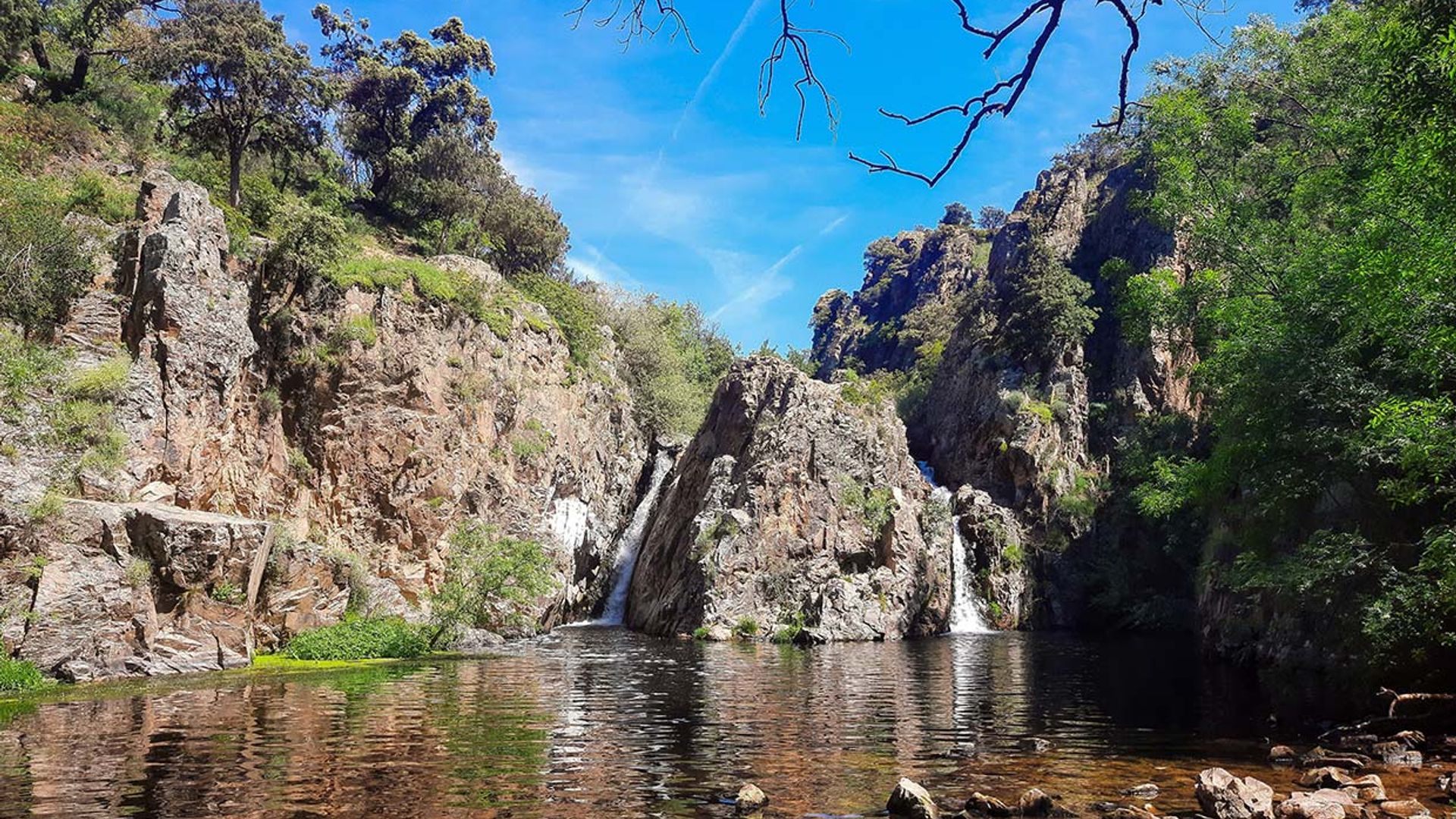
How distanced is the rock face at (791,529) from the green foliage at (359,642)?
57.2 ft

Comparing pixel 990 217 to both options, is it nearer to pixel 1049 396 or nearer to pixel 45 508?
pixel 1049 396

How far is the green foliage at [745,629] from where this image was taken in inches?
1863

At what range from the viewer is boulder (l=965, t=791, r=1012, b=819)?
11.1 meters

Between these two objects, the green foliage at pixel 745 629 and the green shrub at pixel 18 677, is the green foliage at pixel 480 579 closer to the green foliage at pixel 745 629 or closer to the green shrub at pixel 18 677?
the green foliage at pixel 745 629

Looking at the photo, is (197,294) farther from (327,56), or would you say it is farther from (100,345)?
(327,56)

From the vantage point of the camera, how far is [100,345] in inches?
1324

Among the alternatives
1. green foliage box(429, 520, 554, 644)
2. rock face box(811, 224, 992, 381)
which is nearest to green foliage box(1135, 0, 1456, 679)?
green foliage box(429, 520, 554, 644)

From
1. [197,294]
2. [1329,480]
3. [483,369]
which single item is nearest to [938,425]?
[483,369]

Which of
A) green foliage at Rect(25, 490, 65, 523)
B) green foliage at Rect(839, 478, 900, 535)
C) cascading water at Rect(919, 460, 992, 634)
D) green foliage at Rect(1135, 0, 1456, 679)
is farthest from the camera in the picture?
cascading water at Rect(919, 460, 992, 634)

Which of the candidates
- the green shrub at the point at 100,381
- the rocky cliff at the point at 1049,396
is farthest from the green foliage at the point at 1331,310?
the green shrub at the point at 100,381

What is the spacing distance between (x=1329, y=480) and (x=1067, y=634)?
32028mm

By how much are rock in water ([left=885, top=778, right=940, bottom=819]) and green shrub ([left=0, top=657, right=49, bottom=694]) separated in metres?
22.6

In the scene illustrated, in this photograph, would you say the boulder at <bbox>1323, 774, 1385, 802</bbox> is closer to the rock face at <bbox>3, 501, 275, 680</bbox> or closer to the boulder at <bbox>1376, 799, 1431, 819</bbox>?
the boulder at <bbox>1376, 799, 1431, 819</bbox>

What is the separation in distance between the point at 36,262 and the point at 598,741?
31.1m
